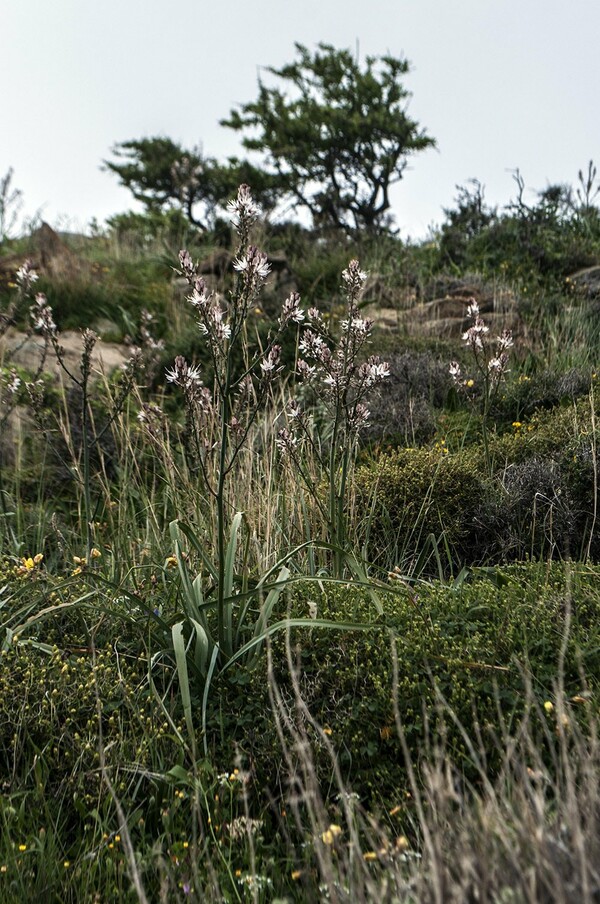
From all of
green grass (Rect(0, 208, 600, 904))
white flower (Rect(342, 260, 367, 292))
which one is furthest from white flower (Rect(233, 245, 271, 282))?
white flower (Rect(342, 260, 367, 292))

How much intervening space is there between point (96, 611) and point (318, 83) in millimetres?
15105

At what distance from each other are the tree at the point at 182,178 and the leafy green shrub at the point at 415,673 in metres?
12.9

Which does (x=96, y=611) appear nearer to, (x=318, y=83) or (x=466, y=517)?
(x=466, y=517)

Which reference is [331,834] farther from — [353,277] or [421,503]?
[421,503]

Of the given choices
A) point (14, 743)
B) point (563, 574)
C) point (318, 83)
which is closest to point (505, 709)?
point (563, 574)

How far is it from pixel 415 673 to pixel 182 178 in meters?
15.3

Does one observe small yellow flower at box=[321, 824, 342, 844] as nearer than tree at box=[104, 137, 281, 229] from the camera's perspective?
Yes

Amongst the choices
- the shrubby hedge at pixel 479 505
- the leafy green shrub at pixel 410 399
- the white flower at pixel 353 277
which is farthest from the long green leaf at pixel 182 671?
the leafy green shrub at pixel 410 399

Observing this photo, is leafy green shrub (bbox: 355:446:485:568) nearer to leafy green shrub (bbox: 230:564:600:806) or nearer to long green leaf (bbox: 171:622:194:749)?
leafy green shrub (bbox: 230:564:600:806)

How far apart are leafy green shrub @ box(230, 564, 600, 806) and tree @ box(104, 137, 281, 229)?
42.3ft

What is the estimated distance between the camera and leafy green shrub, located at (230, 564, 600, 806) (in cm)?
252

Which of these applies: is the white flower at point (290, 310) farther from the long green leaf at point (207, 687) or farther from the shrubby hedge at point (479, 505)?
the shrubby hedge at point (479, 505)

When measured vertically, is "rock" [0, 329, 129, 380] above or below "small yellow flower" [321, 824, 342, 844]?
above

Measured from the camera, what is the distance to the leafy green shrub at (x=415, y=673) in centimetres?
252
